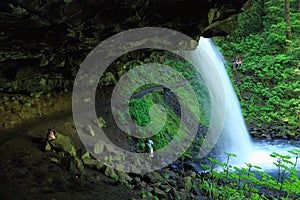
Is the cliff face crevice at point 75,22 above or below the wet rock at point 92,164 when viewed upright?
above

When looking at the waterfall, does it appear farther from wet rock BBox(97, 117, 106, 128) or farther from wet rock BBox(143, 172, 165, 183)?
wet rock BBox(97, 117, 106, 128)

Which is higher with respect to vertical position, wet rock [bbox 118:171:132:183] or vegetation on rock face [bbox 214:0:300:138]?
vegetation on rock face [bbox 214:0:300:138]

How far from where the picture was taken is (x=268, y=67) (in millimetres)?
22031

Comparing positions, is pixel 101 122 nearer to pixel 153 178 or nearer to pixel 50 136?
pixel 50 136

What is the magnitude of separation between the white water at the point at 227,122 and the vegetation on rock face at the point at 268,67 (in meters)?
1.48

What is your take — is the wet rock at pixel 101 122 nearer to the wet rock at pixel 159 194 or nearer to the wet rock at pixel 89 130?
the wet rock at pixel 89 130

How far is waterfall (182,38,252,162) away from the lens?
47.8 feet

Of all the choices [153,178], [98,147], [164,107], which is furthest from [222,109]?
[98,147]

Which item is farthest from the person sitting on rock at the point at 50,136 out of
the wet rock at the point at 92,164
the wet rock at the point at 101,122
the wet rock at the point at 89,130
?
the wet rock at the point at 101,122

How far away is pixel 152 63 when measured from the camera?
18453mm

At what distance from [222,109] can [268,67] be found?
25.8 feet

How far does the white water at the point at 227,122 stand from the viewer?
13773 mm

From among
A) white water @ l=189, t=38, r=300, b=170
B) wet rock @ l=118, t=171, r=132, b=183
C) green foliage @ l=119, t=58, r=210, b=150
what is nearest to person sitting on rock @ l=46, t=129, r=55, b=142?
wet rock @ l=118, t=171, r=132, b=183

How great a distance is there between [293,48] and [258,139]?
32.6ft
